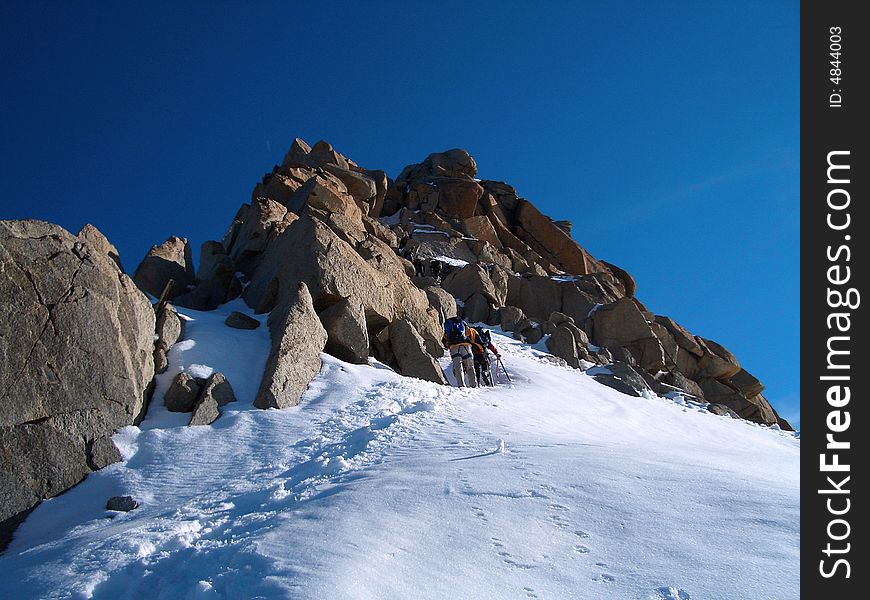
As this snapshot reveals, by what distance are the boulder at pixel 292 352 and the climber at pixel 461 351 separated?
14.7 ft

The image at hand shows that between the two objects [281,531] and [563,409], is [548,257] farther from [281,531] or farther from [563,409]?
[281,531]

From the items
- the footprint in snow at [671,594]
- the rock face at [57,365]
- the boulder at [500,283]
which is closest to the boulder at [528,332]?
the boulder at [500,283]

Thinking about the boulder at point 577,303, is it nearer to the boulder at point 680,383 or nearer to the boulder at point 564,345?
the boulder at point 680,383

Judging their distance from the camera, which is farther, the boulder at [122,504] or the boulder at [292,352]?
the boulder at [292,352]

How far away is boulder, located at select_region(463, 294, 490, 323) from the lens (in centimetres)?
A: 3130

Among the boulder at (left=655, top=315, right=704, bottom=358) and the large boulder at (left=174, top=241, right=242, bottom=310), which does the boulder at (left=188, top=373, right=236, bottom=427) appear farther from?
the boulder at (left=655, top=315, right=704, bottom=358)

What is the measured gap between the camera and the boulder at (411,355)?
51.1 feet

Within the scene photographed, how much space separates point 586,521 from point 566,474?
1.25 m

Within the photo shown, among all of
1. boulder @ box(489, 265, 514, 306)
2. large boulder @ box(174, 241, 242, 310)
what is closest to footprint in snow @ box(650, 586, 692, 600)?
large boulder @ box(174, 241, 242, 310)

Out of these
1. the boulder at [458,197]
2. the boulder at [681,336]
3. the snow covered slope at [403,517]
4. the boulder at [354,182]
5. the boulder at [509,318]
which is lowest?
the snow covered slope at [403,517]

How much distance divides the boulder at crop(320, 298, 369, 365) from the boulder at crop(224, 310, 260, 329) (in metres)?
1.86

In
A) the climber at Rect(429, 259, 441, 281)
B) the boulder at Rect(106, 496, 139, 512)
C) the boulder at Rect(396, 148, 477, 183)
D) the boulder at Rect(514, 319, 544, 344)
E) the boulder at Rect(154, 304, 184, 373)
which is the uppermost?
the boulder at Rect(396, 148, 477, 183)
